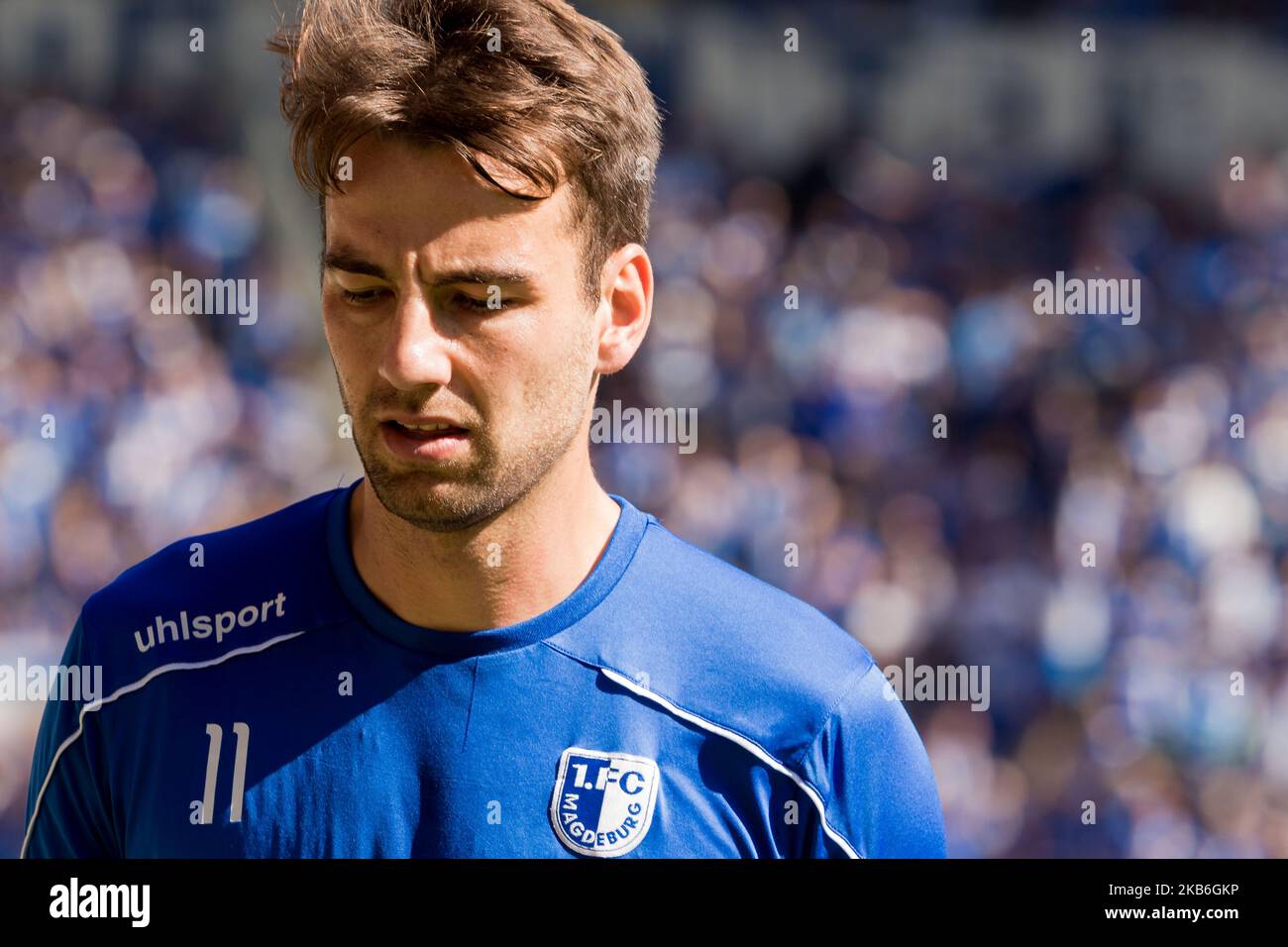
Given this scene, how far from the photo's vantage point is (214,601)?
1885 millimetres

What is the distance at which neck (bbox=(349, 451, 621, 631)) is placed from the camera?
1792 millimetres

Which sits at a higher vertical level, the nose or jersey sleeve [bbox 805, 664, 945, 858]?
the nose

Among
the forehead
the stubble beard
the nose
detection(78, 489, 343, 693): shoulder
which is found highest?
the forehead

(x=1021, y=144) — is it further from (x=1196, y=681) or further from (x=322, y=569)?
(x=322, y=569)

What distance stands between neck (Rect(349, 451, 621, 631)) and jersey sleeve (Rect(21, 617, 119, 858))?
42 centimetres

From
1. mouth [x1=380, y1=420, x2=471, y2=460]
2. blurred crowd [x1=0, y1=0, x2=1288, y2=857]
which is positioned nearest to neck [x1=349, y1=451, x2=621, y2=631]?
mouth [x1=380, y1=420, x2=471, y2=460]

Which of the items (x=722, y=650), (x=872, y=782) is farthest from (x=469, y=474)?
(x=872, y=782)

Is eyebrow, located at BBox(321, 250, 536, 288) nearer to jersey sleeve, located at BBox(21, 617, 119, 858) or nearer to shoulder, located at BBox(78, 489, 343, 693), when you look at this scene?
shoulder, located at BBox(78, 489, 343, 693)

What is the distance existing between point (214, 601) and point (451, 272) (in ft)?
1.94

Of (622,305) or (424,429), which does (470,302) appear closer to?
(424,429)

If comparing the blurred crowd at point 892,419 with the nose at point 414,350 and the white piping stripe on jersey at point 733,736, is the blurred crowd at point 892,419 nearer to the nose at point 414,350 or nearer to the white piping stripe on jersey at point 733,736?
the white piping stripe on jersey at point 733,736

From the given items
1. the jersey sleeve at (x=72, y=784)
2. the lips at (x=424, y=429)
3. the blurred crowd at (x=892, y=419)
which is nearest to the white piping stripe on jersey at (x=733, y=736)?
the lips at (x=424, y=429)

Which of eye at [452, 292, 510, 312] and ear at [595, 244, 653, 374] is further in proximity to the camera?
ear at [595, 244, 653, 374]
